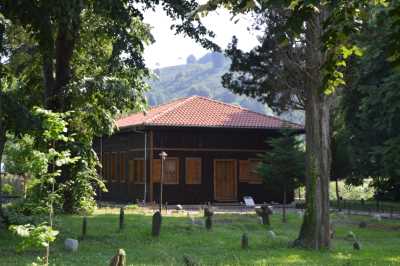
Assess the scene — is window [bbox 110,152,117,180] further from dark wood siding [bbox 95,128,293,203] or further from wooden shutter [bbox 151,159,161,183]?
wooden shutter [bbox 151,159,161,183]

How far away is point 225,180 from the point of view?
36.2 meters

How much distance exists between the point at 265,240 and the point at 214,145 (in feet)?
59.7

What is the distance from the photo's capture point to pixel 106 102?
970 inches

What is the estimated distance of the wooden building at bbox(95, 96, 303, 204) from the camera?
114 feet

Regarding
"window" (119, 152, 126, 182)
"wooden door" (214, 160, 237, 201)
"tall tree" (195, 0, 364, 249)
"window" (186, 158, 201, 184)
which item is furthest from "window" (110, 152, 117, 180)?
"tall tree" (195, 0, 364, 249)

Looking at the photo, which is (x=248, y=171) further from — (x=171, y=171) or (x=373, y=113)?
(x=373, y=113)

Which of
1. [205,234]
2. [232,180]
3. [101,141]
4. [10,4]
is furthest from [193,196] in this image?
[10,4]

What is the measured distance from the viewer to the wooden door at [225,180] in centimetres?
3603

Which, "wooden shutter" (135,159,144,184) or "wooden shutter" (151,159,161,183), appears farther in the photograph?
"wooden shutter" (135,159,144,184)

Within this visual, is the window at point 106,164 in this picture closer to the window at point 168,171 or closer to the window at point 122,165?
the window at point 122,165

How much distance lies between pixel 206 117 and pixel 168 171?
418cm

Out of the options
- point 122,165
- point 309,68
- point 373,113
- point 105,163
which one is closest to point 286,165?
point 373,113

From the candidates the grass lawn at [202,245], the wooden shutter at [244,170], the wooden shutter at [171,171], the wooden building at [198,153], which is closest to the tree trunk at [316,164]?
the grass lawn at [202,245]

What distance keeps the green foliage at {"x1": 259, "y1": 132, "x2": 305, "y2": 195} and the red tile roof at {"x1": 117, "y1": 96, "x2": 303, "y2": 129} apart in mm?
5222
